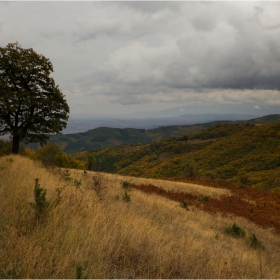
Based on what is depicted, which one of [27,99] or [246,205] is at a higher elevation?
[27,99]

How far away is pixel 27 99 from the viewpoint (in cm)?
1745

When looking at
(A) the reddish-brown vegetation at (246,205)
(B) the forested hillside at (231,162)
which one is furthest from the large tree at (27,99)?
(B) the forested hillside at (231,162)

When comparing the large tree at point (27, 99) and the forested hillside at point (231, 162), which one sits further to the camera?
the forested hillside at point (231, 162)

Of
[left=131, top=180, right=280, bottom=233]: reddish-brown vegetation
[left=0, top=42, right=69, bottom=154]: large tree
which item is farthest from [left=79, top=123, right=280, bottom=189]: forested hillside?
[left=0, top=42, right=69, bottom=154]: large tree

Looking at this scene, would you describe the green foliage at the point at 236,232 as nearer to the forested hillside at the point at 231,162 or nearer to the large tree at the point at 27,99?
the large tree at the point at 27,99

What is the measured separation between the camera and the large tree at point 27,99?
17266 mm

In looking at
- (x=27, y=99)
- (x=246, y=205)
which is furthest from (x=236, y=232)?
(x=27, y=99)

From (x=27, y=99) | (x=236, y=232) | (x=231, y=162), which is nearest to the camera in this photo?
(x=236, y=232)

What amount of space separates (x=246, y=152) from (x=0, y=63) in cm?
9994

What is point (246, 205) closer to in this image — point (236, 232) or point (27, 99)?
point (236, 232)

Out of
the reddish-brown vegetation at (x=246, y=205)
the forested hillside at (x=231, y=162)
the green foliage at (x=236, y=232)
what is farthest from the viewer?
the forested hillside at (x=231, y=162)

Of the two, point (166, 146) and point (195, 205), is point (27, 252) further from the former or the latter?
point (166, 146)

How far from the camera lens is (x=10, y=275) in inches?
113

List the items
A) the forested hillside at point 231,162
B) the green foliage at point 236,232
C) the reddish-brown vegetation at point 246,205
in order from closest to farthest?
the green foliage at point 236,232 < the reddish-brown vegetation at point 246,205 < the forested hillside at point 231,162
